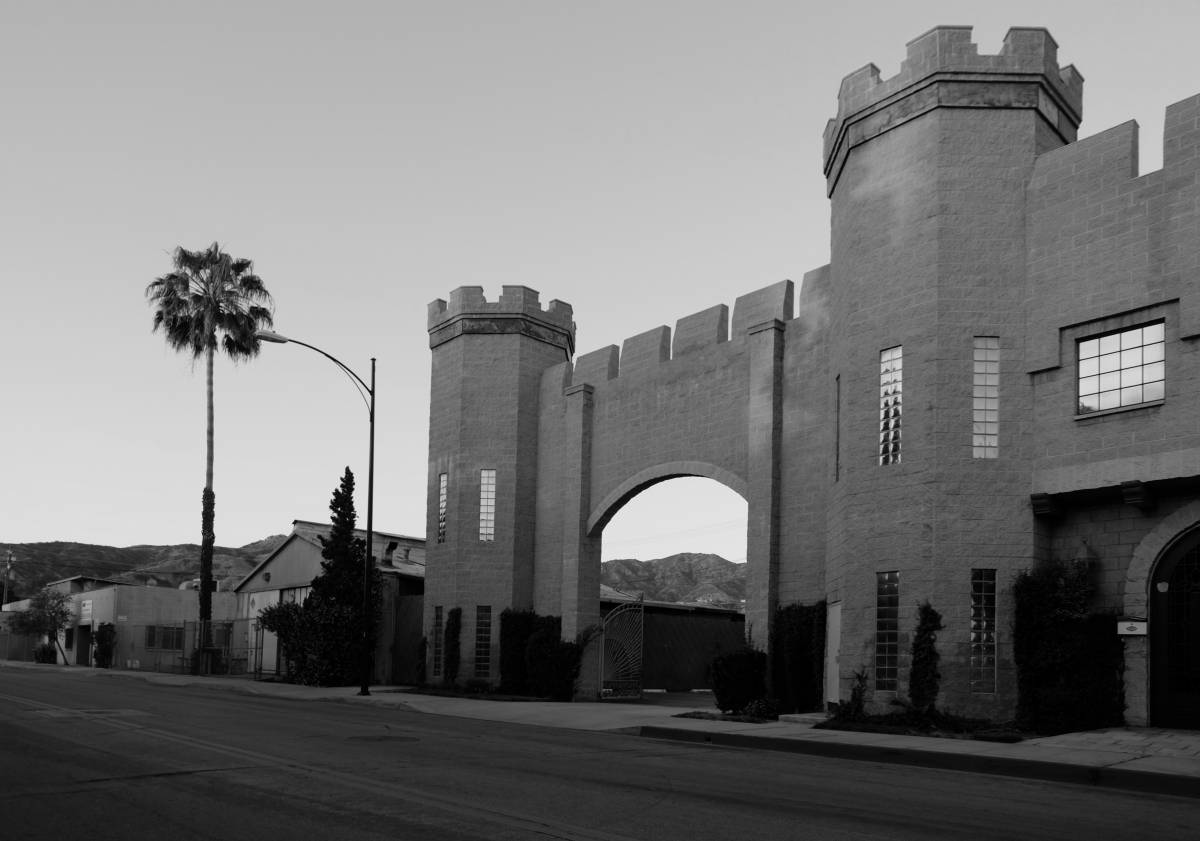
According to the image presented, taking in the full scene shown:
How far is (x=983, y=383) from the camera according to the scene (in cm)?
1936

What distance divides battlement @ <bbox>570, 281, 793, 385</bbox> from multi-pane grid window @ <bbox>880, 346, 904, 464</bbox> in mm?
5306

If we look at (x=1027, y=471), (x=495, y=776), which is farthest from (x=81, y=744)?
(x=1027, y=471)

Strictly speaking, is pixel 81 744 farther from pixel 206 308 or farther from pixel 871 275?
pixel 206 308

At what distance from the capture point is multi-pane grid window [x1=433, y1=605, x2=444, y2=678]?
32.9m

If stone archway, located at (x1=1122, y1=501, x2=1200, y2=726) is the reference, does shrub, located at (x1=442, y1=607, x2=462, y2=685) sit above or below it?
below

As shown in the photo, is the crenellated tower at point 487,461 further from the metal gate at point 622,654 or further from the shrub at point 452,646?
the metal gate at point 622,654

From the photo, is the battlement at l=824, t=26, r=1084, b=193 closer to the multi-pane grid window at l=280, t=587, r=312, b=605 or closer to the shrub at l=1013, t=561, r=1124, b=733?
the shrub at l=1013, t=561, r=1124, b=733

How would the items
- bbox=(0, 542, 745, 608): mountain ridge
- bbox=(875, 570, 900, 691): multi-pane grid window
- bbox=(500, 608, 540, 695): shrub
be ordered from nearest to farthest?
1. bbox=(875, 570, 900, 691): multi-pane grid window
2. bbox=(500, 608, 540, 695): shrub
3. bbox=(0, 542, 745, 608): mountain ridge

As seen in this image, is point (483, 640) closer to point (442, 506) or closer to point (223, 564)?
point (442, 506)

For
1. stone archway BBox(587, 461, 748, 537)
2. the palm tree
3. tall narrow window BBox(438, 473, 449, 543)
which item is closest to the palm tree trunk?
the palm tree

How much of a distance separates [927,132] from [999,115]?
122 centimetres

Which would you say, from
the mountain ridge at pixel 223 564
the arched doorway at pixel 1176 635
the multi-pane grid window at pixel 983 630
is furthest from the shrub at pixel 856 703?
the mountain ridge at pixel 223 564

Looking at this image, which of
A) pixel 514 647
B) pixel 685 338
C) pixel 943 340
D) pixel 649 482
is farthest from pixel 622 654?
pixel 943 340

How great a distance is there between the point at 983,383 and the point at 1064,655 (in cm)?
463
